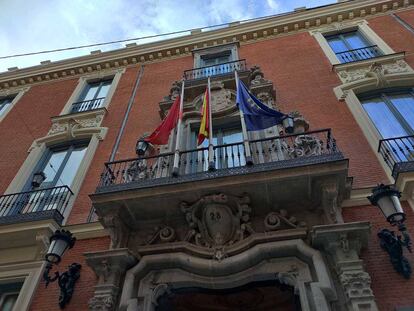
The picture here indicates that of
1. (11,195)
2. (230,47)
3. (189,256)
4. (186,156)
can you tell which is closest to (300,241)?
(189,256)

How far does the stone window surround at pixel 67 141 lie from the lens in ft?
30.9

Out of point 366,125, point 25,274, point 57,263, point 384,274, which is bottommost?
point 384,274

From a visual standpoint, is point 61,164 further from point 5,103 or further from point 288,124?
point 288,124

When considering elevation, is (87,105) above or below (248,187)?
above

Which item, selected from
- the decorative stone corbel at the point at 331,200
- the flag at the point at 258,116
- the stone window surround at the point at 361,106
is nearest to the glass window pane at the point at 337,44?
the stone window surround at the point at 361,106

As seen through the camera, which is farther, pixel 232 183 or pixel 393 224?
pixel 232 183

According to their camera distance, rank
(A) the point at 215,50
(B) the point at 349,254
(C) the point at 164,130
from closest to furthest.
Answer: (B) the point at 349,254
(C) the point at 164,130
(A) the point at 215,50

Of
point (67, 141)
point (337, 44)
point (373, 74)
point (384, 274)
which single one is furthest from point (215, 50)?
point (384, 274)

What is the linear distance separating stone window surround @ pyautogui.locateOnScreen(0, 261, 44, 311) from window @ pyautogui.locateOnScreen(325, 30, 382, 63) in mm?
10610

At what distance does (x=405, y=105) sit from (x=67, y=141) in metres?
10.1

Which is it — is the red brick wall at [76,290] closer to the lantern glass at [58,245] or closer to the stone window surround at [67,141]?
the lantern glass at [58,245]

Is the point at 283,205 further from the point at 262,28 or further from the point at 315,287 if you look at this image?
the point at 262,28

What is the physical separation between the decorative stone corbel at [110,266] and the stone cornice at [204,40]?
10133mm

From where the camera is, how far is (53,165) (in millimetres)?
10281
